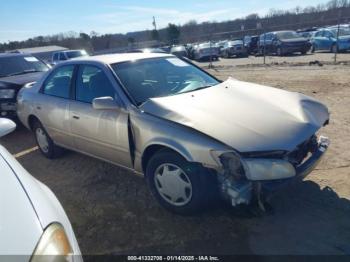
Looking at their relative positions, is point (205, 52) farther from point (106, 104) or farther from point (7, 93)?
point (106, 104)

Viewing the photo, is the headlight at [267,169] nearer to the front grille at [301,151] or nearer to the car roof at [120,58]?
the front grille at [301,151]

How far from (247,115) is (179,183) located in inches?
35.8

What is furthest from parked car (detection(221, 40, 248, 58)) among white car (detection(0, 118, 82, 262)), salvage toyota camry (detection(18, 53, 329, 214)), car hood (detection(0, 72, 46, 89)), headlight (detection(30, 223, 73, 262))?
headlight (detection(30, 223, 73, 262))

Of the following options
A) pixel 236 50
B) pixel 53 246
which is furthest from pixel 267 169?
pixel 236 50

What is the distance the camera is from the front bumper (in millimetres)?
2814

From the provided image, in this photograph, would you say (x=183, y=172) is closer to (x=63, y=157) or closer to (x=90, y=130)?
(x=90, y=130)

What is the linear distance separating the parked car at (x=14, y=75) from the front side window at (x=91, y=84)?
3.22 metres

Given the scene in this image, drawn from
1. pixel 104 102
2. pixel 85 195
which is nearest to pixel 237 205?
pixel 104 102

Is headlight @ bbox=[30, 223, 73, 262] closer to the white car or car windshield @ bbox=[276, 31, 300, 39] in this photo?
the white car

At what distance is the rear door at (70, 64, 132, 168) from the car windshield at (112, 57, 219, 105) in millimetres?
200

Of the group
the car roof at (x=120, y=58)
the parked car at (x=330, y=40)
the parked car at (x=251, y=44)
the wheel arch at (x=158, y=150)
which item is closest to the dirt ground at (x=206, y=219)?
the wheel arch at (x=158, y=150)

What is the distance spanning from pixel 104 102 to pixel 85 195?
1276 millimetres

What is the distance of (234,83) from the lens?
4281 millimetres

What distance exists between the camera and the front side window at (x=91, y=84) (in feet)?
12.8
